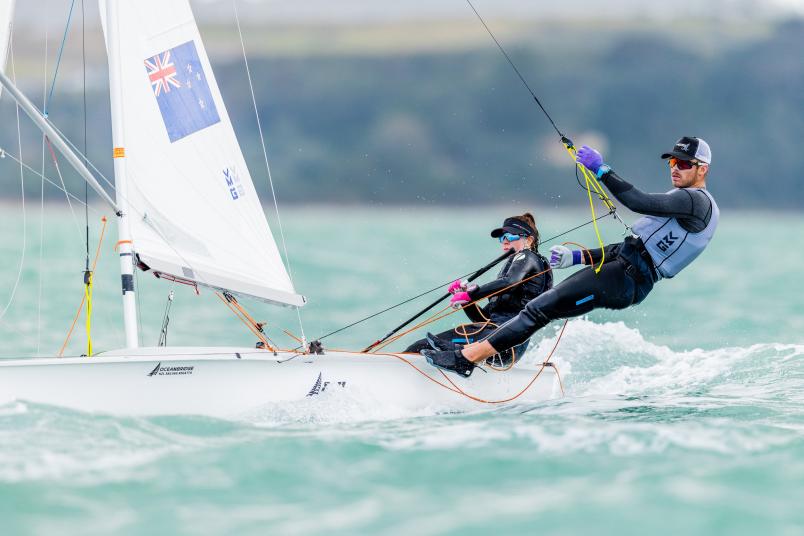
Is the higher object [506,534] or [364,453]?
[364,453]

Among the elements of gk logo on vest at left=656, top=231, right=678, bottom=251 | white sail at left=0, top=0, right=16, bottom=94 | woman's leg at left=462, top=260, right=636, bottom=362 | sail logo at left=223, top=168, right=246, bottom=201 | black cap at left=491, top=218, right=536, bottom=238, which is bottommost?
woman's leg at left=462, top=260, right=636, bottom=362

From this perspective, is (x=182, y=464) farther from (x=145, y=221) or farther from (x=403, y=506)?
(x=145, y=221)

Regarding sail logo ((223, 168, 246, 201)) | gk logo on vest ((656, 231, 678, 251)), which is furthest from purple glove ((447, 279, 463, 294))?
sail logo ((223, 168, 246, 201))

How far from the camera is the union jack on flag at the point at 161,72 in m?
6.06

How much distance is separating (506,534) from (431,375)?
232cm

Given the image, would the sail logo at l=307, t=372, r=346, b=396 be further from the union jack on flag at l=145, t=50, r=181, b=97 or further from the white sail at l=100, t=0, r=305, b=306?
the union jack on flag at l=145, t=50, r=181, b=97

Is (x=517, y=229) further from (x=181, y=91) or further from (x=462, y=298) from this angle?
(x=181, y=91)

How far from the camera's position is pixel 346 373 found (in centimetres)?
583

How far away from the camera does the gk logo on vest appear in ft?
19.5

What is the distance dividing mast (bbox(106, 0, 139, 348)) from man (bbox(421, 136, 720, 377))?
1695 mm

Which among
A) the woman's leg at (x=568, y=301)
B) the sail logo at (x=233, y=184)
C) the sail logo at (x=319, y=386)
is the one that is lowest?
the sail logo at (x=319, y=386)

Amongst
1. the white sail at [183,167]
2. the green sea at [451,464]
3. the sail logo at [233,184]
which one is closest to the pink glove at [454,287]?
the green sea at [451,464]

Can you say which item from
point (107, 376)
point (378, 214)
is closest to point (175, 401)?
point (107, 376)

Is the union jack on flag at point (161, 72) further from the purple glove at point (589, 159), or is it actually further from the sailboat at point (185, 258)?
the purple glove at point (589, 159)
